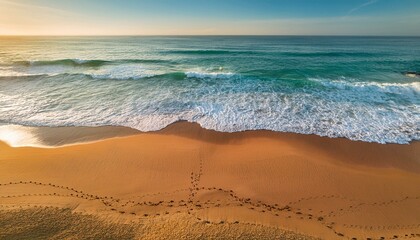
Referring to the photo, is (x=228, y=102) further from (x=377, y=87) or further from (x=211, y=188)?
(x=377, y=87)

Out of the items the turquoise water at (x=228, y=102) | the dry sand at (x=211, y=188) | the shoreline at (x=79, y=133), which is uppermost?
the turquoise water at (x=228, y=102)

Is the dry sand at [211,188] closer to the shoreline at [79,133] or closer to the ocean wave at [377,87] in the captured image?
the shoreline at [79,133]

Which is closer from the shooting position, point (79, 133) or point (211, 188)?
point (211, 188)

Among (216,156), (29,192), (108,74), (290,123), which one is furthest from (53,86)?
(290,123)

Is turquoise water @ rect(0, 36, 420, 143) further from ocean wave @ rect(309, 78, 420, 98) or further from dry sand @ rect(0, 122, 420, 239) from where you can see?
dry sand @ rect(0, 122, 420, 239)

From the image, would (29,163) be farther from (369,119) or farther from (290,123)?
(369,119)

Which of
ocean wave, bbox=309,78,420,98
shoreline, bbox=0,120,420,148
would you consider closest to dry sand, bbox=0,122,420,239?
shoreline, bbox=0,120,420,148

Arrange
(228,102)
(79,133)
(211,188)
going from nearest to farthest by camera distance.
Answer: (211,188)
(79,133)
(228,102)

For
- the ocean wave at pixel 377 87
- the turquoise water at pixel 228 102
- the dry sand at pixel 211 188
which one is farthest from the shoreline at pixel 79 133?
the ocean wave at pixel 377 87

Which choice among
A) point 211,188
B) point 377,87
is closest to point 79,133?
point 211,188
